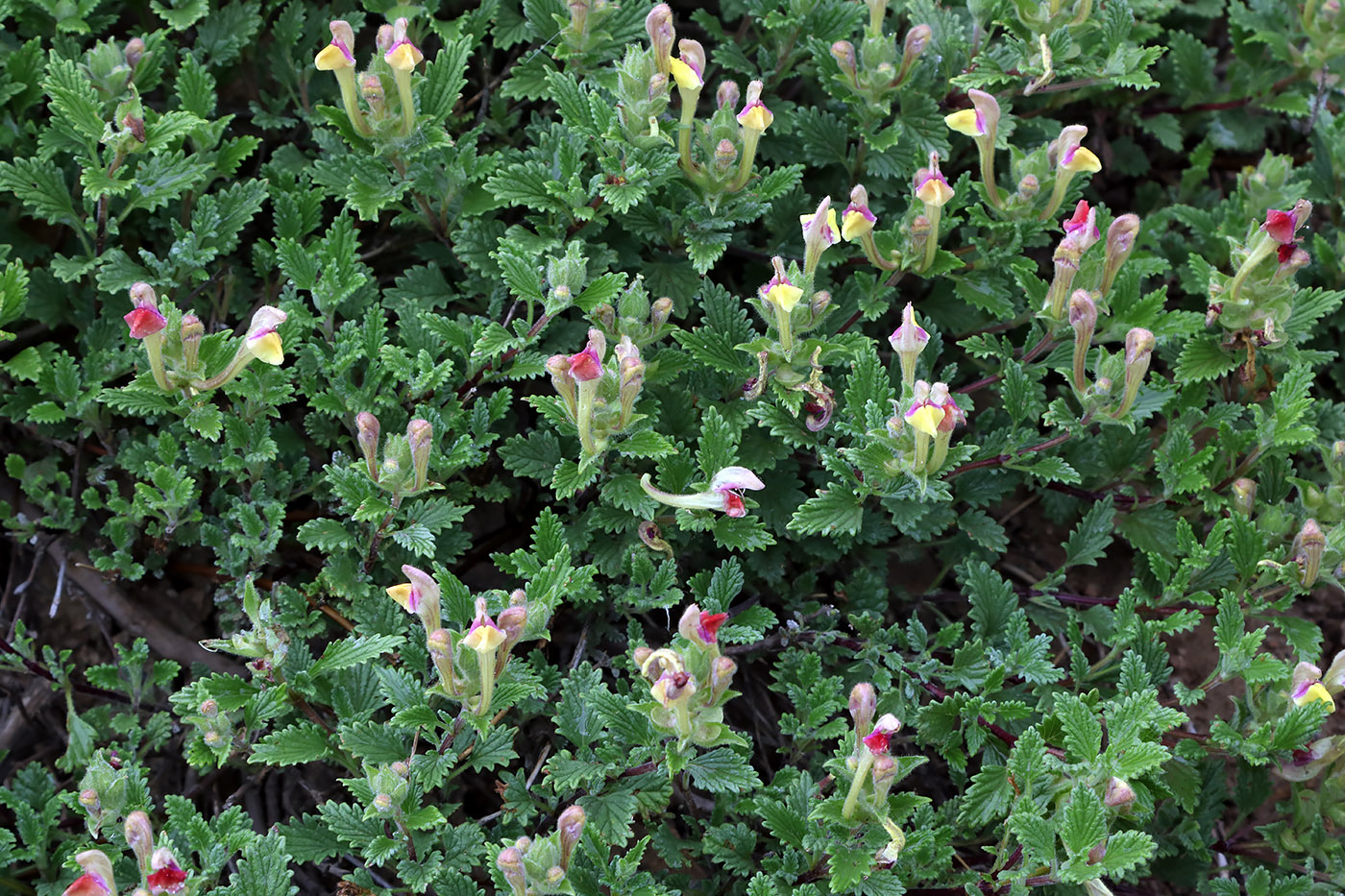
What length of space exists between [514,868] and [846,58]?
1708 millimetres

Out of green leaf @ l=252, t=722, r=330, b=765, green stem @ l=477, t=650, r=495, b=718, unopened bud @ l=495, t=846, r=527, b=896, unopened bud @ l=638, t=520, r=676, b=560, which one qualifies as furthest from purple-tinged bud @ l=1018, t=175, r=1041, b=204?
green leaf @ l=252, t=722, r=330, b=765

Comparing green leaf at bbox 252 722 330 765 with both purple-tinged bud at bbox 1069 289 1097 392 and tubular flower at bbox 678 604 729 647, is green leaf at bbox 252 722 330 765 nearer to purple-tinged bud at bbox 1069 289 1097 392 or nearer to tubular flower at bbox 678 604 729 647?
Answer: tubular flower at bbox 678 604 729 647

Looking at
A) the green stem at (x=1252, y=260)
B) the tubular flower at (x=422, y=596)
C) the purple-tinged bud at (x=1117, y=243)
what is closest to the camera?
the tubular flower at (x=422, y=596)

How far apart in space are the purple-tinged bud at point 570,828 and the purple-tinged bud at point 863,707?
469 mm

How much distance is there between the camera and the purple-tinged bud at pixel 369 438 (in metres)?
2.03

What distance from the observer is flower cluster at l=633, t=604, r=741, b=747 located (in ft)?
5.70

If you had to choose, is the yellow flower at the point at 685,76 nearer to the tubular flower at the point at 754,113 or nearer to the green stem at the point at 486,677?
the tubular flower at the point at 754,113

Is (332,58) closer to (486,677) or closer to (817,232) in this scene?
(817,232)

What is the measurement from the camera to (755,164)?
2.79 meters

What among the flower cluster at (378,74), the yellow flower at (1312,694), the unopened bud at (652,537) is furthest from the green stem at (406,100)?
the yellow flower at (1312,694)

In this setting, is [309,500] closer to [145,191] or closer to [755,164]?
[145,191]

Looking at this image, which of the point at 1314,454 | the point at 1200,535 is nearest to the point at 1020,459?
the point at 1200,535

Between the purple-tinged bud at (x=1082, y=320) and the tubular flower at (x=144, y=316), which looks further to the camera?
the purple-tinged bud at (x=1082, y=320)

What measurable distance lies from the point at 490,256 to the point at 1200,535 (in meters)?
1.74
